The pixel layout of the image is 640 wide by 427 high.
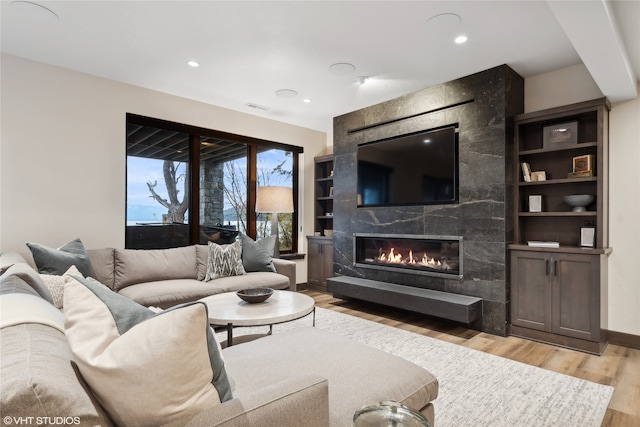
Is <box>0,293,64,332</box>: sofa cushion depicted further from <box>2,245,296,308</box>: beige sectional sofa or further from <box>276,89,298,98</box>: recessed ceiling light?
<box>276,89,298,98</box>: recessed ceiling light

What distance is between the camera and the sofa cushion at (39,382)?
60cm

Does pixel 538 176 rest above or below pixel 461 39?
below

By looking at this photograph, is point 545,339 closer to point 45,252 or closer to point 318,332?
point 318,332

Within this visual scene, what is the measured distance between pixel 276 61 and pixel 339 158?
1941 millimetres

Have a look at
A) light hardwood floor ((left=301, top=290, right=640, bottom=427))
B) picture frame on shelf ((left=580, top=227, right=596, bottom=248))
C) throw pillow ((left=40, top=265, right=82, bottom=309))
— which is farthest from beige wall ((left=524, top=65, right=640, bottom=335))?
throw pillow ((left=40, top=265, right=82, bottom=309))

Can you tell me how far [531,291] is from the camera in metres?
3.22

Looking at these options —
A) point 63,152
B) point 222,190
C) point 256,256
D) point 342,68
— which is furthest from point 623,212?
point 63,152

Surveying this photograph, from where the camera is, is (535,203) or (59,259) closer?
(59,259)

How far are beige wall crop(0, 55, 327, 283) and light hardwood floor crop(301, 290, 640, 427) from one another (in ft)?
10.5

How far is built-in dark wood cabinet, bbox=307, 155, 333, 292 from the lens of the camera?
5.30m

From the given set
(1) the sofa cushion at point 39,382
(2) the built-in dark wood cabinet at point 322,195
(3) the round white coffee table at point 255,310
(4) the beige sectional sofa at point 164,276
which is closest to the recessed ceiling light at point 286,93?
(2) the built-in dark wood cabinet at point 322,195

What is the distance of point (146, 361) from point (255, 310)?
1.61 metres

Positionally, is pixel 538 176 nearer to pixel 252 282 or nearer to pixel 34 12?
pixel 252 282

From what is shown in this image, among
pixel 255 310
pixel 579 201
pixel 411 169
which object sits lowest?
pixel 255 310
